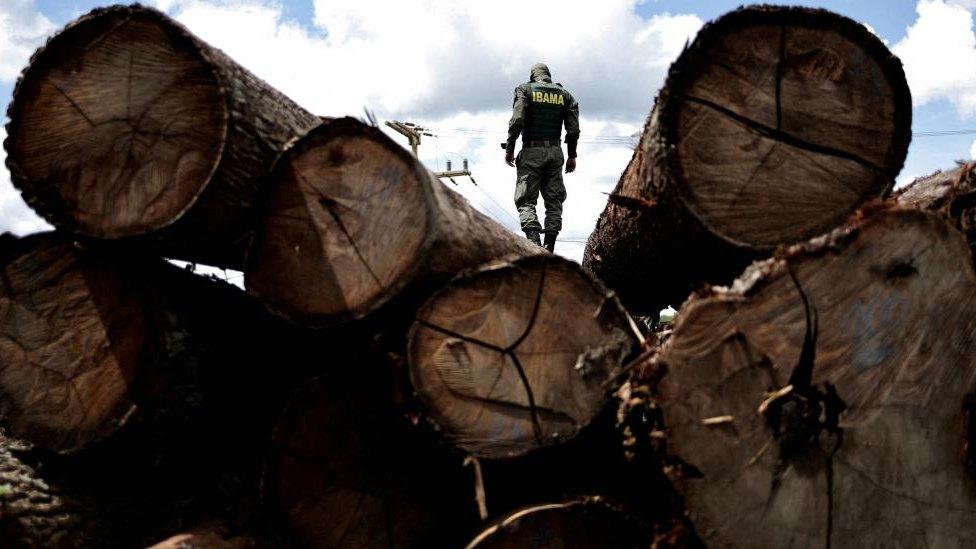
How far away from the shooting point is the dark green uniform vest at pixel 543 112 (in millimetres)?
6883

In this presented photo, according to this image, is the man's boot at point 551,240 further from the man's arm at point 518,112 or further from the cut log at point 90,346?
the cut log at point 90,346

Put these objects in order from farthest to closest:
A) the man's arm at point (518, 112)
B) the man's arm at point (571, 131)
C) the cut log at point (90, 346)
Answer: the man's arm at point (571, 131) → the man's arm at point (518, 112) → the cut log at point (90, 346)

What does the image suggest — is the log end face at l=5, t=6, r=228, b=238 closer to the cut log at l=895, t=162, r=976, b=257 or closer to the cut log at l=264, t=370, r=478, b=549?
the cut log at l=264, t=370, r=478, b=549

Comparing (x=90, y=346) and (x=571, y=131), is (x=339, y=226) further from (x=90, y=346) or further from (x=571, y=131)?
(x=571, y=131)

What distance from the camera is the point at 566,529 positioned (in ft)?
7.32

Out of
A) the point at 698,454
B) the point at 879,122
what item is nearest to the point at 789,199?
the point at 879,122

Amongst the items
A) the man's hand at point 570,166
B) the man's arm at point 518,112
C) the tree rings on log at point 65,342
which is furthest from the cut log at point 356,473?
the man's hand at point 570,166

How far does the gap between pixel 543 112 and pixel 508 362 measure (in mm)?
4992

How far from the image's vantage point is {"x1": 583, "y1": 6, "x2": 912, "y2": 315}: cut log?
2.33 metres

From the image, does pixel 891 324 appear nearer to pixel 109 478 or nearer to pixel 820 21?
pixel 820 21

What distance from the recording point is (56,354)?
102 inches

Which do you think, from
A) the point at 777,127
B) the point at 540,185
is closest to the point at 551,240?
the point at 540,185

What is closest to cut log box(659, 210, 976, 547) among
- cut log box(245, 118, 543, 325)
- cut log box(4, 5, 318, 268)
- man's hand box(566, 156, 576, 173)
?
cut log box(245, 118, 543, 325)

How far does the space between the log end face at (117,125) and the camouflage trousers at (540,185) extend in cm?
460
